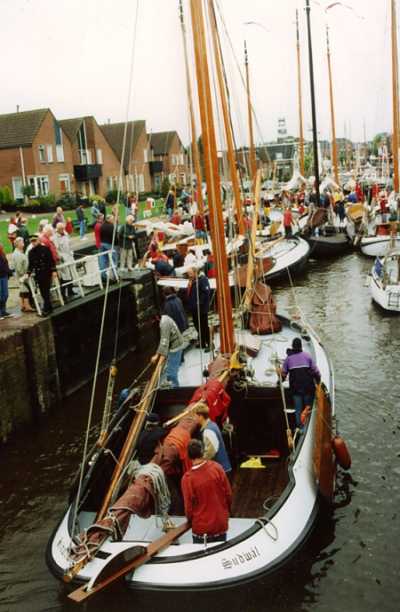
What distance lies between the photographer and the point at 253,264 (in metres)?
14.0

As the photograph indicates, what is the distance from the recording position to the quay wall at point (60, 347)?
12773mm

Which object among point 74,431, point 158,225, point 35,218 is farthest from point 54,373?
point 35,218

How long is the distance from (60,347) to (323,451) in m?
8.28

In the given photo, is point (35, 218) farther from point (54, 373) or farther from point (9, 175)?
point (54, 373)

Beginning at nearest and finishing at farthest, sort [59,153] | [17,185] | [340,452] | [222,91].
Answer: [340,452] < [222,91] < [17,185] < [59,153]

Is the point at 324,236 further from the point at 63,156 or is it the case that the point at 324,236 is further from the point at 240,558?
the point at 63,156

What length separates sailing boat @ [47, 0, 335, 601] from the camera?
6.31 m

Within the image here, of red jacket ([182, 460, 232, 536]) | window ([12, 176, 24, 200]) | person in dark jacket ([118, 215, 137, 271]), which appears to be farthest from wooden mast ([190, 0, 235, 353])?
window ([12, 176, 24, 200])

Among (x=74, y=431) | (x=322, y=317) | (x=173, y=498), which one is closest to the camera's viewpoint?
(x=173, y=498)

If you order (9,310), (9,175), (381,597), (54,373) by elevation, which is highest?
(9,175)

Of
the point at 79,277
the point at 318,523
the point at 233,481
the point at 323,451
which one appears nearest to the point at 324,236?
the point at 79,277

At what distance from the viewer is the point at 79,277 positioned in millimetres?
18000

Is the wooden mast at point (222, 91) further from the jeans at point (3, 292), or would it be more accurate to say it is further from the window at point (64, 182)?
the window at point (64, 182)

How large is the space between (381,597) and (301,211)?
3256cm
